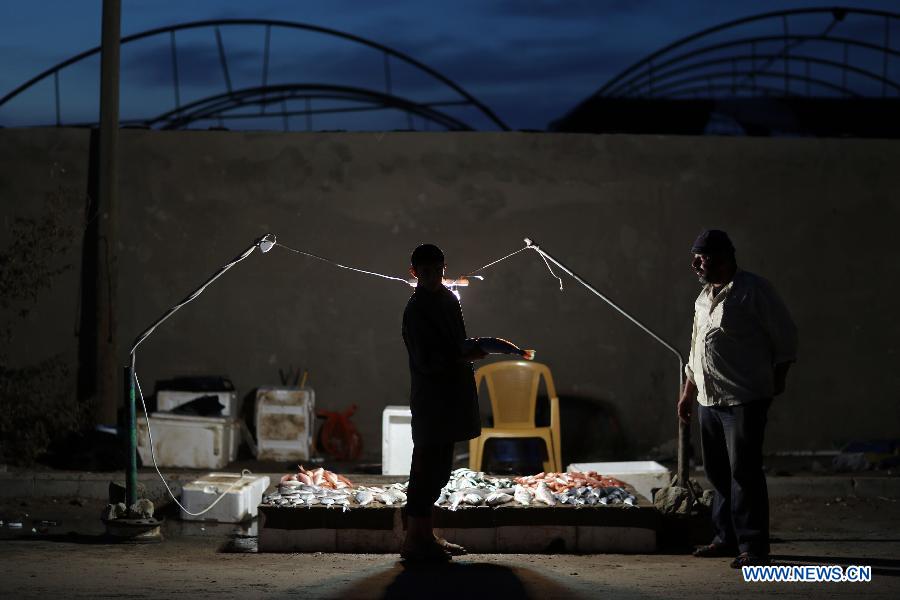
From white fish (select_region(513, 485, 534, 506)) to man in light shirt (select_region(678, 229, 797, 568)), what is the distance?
1476mm

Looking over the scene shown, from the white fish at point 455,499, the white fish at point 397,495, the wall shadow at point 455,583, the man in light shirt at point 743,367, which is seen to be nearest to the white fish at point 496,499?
the white fish at point 455,499

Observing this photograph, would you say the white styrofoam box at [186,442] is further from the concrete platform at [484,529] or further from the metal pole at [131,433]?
A: the concrete platform at [484,529]

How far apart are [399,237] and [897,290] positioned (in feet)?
17.3

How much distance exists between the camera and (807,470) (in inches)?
409

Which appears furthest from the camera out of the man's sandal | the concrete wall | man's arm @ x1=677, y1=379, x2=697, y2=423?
the concrete wall

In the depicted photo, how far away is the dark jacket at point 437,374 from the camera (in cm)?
645

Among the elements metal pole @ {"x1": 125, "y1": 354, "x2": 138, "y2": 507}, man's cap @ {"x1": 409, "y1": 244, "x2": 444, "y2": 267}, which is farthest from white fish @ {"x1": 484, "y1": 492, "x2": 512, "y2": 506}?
metal pole @ {"x1": 125, "y1": 354, "x2": 138, "y2": 507}

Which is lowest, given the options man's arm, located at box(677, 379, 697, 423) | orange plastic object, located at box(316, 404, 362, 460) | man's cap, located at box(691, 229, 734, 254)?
orange plastic object, located at box(316, 404, 362, 460)

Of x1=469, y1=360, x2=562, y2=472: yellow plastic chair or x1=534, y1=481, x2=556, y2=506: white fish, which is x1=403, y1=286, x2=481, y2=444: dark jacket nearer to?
x1=534, y1=481, x2=556, y2=506: white fish

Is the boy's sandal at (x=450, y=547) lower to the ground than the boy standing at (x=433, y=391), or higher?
lower

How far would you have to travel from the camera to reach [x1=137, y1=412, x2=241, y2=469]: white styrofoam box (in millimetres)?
10219

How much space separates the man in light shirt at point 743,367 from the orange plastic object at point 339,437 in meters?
5.18

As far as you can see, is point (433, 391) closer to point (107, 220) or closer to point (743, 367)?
point (743, 367)

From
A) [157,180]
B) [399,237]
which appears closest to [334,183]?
[399,237]
